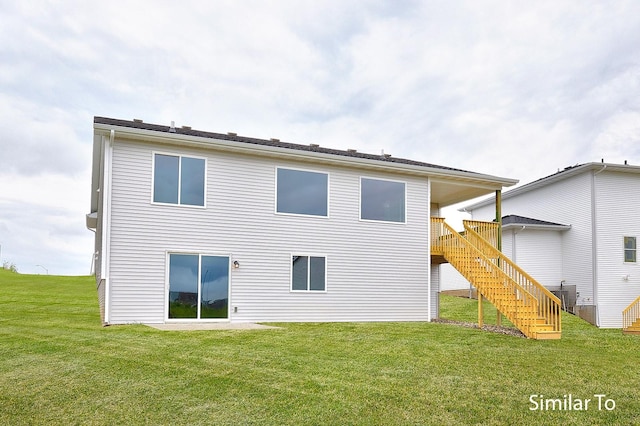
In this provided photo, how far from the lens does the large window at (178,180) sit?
463 inches

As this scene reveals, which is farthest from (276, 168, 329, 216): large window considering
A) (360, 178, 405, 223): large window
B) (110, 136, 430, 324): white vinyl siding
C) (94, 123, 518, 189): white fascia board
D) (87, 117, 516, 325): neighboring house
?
(360, 178, 405, 223): large window

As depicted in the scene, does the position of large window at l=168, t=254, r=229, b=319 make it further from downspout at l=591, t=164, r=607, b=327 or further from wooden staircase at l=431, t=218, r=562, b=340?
downspout at l=591, t=164, r=607, b=327

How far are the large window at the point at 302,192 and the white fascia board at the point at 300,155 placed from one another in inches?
17.4

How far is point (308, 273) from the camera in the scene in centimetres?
1318

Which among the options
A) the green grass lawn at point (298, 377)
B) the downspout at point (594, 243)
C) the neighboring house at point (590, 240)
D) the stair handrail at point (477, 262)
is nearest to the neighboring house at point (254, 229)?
the stair handrail at point (477, 262)

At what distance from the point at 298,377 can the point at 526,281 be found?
24.0 feet

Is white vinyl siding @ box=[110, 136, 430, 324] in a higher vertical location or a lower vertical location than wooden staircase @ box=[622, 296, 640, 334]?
higher

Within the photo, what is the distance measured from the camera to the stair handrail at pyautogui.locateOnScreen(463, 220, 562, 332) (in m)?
11.0

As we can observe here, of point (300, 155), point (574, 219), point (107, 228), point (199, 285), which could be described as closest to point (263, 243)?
point (199, 285)

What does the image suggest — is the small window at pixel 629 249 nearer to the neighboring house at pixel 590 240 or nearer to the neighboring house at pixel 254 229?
the neighboring house at pixel 590 240

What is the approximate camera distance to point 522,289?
36.9 ft

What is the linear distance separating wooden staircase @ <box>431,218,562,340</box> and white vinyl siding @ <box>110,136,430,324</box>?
71cm

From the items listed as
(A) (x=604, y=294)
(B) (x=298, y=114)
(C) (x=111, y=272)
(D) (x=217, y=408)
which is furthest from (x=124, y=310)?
Answer: (A) (x=604, y=294)

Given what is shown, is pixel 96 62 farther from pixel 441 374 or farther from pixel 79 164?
pixel 441 374
